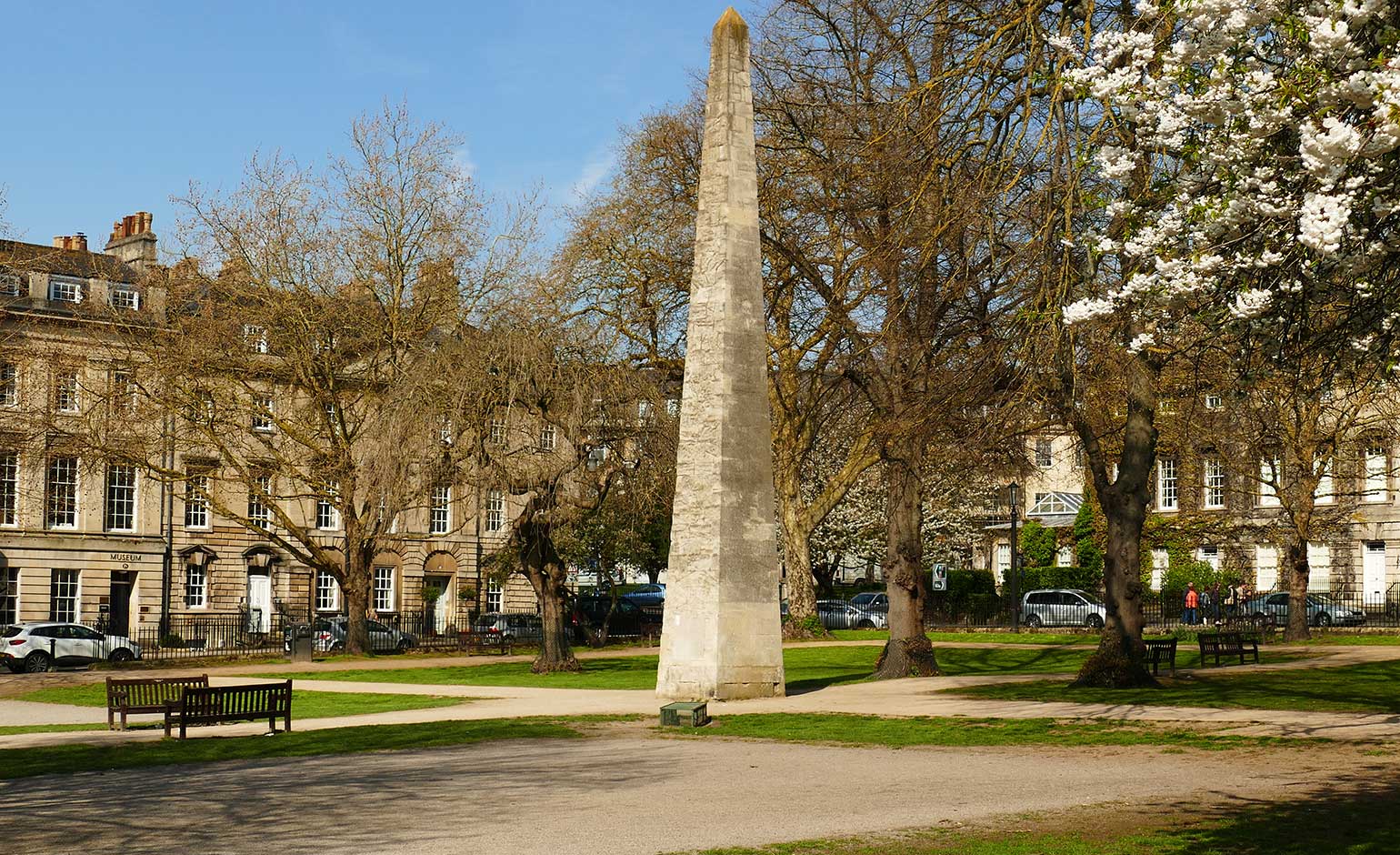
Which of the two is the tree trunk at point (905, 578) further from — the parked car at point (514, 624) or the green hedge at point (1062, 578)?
the green hedge at point (1062, 578)

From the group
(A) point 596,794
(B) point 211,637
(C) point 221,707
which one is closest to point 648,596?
(B) point 211,637

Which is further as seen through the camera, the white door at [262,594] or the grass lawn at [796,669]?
the white door at [262,594]

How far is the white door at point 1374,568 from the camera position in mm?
60553

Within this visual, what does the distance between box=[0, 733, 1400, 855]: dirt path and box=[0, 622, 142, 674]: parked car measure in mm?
27910

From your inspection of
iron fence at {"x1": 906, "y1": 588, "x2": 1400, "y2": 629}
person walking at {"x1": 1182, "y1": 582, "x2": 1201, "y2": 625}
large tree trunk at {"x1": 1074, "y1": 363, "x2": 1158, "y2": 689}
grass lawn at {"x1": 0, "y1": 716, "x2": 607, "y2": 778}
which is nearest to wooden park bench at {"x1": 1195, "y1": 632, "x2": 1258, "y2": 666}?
large tree trunk at {"x1": 1074, "y1": 363, "x2": 1158, "y2": 689}

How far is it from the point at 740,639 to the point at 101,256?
3340 cm

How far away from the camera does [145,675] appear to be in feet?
118

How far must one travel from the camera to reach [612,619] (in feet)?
188

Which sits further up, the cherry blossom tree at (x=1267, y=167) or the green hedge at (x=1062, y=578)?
the cherry blossom tree at (x=1267, y=167)

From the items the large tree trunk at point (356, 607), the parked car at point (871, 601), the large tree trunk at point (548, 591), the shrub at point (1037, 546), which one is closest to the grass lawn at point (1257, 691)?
the large tree trunk at point (548, 591)

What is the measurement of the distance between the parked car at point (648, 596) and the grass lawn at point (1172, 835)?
2141 inches

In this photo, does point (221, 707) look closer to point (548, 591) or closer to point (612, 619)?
point (548, 591)

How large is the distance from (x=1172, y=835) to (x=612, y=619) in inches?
1841

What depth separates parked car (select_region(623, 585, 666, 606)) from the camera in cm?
7132
